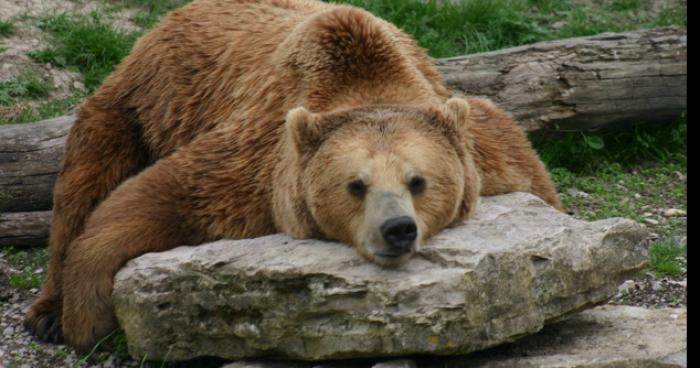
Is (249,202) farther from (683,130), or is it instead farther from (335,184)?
(683,130)

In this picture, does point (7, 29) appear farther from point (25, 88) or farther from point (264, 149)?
point (264, 149)

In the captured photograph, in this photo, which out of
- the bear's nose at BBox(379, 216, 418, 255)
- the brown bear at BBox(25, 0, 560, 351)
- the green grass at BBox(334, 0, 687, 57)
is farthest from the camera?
the green grass at BBox(334, 0, 687, 57)

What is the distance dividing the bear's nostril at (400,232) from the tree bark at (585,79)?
370cm

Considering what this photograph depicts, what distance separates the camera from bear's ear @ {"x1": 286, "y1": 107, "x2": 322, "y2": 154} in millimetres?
5605

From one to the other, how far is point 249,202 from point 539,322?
5.65 ft

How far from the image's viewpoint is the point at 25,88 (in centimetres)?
945

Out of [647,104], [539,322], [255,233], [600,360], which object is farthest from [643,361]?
[647,104]

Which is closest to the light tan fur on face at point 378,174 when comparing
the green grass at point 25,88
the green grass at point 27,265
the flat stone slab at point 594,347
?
the flat stone slab at point 594,347

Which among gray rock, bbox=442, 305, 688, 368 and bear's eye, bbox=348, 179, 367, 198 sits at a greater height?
bear's eye, bbox=348, 179, 367, 198

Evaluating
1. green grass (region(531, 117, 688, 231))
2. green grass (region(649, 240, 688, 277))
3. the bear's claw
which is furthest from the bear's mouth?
green grass (region(531, 117, 688, 231))

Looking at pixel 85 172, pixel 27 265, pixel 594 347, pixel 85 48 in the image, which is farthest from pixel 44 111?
pixel 594 347

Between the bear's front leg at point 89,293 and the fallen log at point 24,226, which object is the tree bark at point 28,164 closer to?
the fallen log at point 24,226

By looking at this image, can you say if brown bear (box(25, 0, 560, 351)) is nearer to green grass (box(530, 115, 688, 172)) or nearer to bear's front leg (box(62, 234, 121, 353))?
bear's front leg (box(62, 234, 121, 353))

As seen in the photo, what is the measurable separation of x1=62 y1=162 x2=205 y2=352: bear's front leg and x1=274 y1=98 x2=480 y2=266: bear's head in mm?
734
